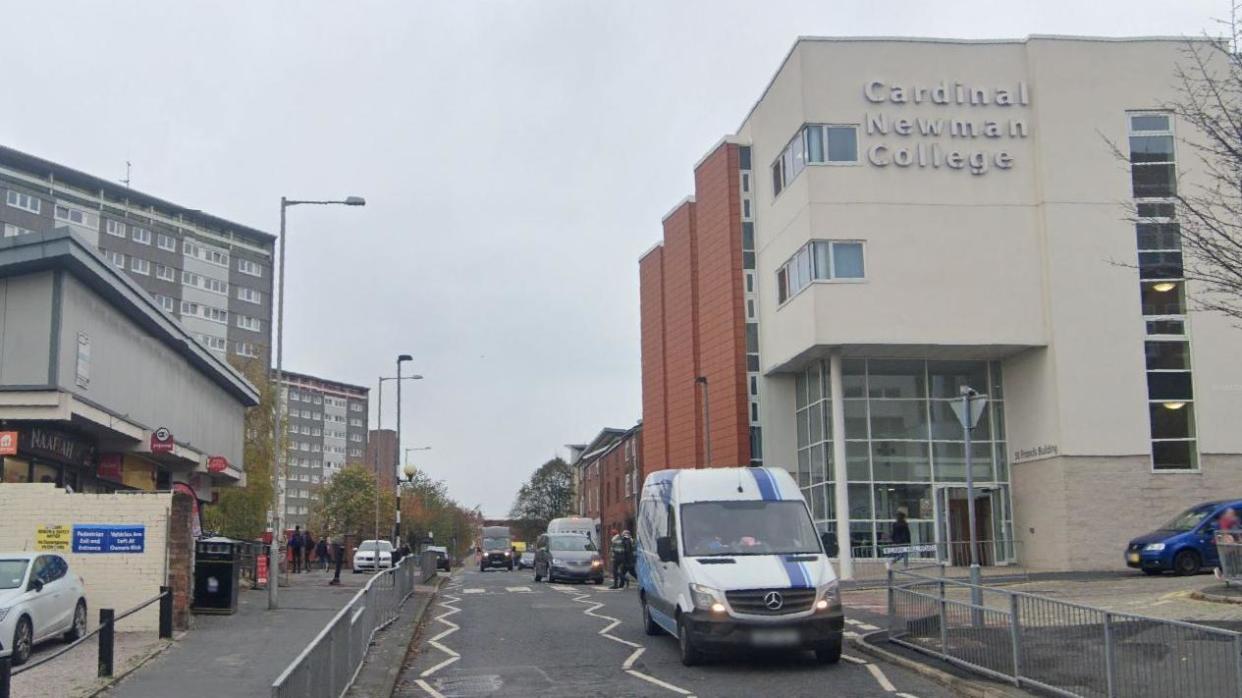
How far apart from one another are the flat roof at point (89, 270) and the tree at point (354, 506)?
49.8 meters

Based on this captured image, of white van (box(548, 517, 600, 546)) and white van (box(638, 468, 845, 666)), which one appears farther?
white van (box(548, 517, 600, 546))

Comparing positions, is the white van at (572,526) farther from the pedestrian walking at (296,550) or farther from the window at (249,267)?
the window at (249,267)

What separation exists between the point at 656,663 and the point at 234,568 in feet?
30.9

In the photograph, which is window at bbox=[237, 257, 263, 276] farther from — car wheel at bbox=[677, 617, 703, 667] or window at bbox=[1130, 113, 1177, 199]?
car wheel at bbox=[677, 617, 703, 667]

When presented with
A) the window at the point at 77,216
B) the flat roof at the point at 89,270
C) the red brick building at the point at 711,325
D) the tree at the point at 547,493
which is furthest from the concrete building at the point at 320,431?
the flat roof at the point at 89,270

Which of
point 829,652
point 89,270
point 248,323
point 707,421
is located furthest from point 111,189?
point 829,652

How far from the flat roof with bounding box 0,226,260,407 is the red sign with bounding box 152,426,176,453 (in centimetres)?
233

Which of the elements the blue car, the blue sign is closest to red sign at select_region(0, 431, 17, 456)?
the blue sign

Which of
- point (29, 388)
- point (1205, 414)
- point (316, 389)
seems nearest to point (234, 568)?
point (29, 388)

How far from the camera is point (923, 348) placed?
117 ft

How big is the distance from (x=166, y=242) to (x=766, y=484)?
3200 inches

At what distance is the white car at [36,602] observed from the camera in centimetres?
1422

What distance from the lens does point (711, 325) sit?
161 ft

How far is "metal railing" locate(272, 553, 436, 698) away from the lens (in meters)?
8.27
